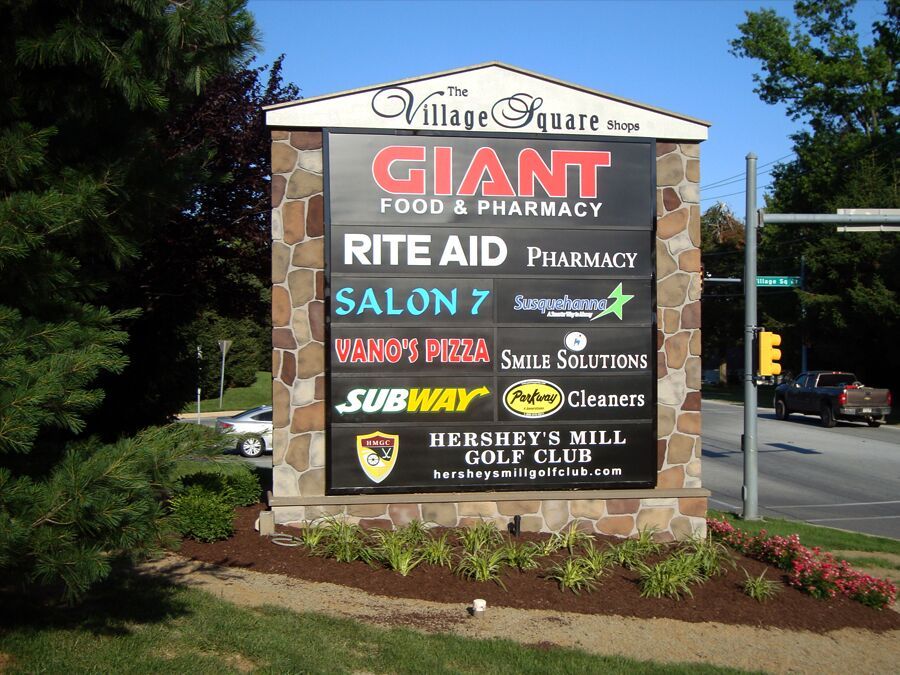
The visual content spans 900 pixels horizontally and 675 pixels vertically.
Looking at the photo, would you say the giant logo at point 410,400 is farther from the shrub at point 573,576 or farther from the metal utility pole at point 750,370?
the metal utility pole at point 750,370

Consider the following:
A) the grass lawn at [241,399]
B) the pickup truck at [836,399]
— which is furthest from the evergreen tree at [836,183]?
the grass lawn at [241,399]

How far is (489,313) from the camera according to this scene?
988cm

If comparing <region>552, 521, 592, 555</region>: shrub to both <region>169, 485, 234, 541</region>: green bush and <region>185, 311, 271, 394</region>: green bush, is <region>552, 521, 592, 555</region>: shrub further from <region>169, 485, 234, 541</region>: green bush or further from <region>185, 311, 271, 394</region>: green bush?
<region>185, 311, 271, 394</region>: green bush

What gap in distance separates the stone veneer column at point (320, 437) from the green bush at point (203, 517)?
1.80ft

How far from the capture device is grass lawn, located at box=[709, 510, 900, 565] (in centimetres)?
1206

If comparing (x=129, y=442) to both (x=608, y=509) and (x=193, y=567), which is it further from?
(x=608, y=509)

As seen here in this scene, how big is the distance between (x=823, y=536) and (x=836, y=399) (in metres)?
20.3

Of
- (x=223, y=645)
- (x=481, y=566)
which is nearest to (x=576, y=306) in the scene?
(x=481, y=566)

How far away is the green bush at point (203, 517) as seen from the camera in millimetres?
9211

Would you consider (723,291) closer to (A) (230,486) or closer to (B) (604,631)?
(A) (230,486)

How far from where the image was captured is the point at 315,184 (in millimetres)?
9805

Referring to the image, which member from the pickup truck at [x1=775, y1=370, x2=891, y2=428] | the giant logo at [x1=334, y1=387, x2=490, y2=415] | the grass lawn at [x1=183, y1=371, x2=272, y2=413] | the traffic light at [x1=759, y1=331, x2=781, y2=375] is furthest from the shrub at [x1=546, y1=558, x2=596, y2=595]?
the grass lawn at [x1=183, y1=371, x2=272, y2=413]

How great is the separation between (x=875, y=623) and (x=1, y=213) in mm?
7989

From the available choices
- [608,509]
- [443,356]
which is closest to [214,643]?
[443,356]
